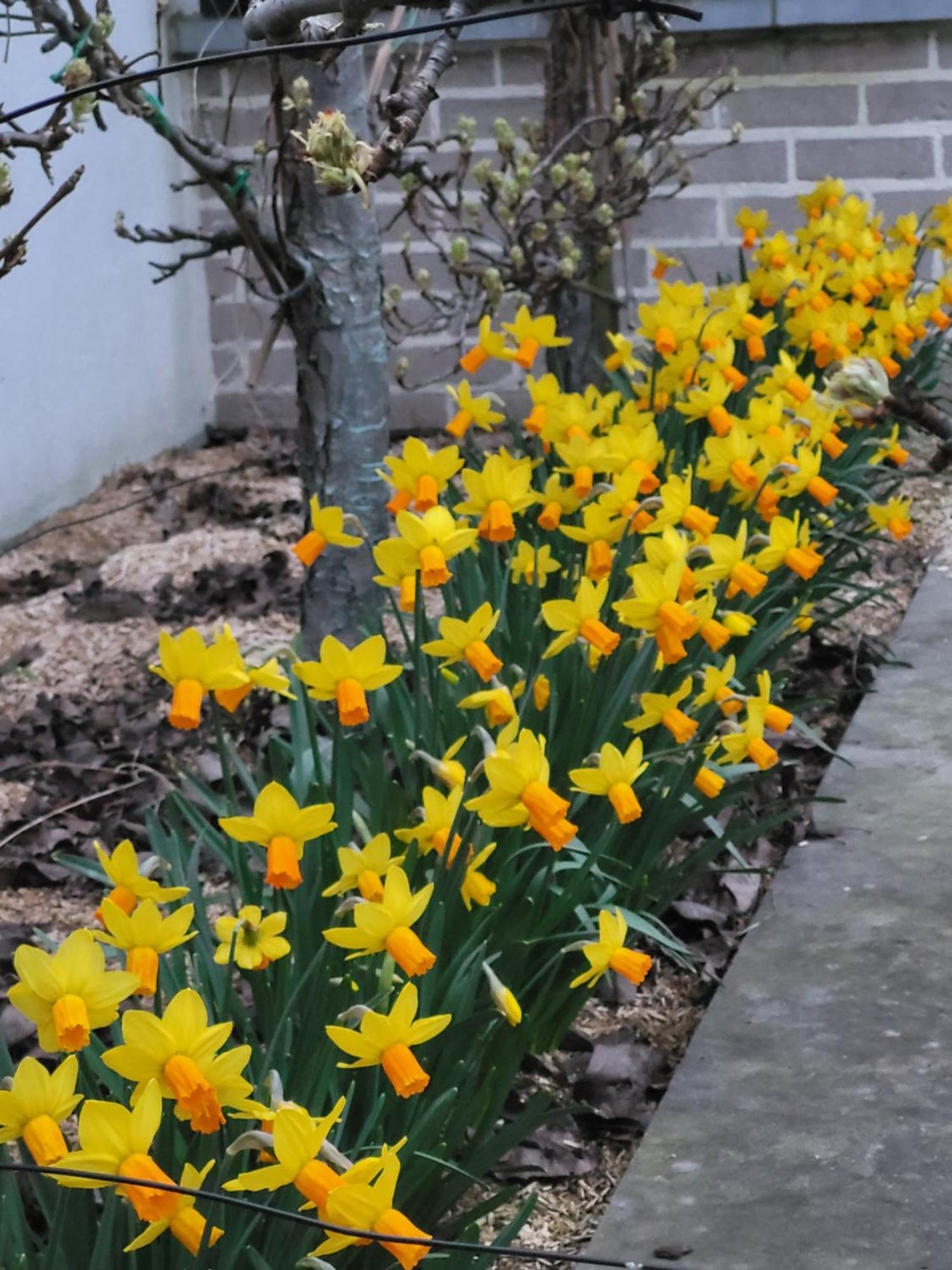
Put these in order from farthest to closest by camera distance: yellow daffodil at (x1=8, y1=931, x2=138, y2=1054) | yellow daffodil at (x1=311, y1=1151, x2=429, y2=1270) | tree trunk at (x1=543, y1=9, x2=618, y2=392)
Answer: tree trunk at (x1=543, y1=9, x2=618, y2=392), yellow daffodil at (x1=8, y1=931, x2=138, y2=1054), yellow daffodil at (x1=311, y1=1151, x2=429, y2=1270)

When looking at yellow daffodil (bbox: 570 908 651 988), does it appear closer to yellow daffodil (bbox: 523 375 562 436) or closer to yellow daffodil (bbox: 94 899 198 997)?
yellow daffodil (bbox: 94 899 198 997)

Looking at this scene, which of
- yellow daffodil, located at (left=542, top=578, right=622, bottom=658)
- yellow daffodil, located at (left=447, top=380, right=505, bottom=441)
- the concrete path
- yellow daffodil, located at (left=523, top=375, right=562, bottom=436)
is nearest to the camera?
the concrete path

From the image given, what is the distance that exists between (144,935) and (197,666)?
358mm

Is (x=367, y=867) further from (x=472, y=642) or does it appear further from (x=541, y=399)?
(x=541, y=399)

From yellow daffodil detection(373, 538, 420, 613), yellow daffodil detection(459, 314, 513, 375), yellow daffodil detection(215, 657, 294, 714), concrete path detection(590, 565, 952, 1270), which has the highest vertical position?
yellow daffodil detection(459, 314, 513, 375)

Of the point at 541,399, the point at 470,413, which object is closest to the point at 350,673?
the point at 470,413

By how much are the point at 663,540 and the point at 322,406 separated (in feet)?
4.12

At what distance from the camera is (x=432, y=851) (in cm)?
185

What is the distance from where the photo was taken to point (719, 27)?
18.4 feet

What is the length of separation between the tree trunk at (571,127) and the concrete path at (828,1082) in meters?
2.26

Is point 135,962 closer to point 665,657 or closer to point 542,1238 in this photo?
point 542,1238

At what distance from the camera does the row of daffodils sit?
1.24 m

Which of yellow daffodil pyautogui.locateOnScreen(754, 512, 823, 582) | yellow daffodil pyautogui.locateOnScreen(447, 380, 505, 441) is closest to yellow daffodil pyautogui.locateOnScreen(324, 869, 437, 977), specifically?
yellow daffodil pyautogui.locateOnScreen(754, 512, 823, 582)

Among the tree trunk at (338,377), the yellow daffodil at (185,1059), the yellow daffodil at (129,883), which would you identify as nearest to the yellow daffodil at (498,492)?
the yellow daffodil at (129,883)
